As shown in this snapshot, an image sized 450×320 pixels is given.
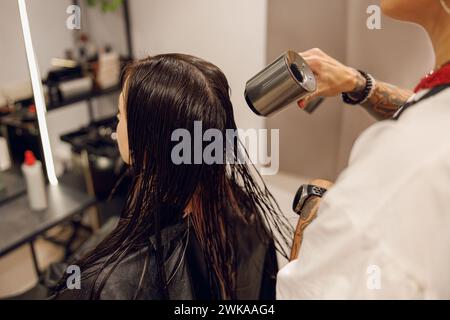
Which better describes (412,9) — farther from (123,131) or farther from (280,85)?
(123,131)

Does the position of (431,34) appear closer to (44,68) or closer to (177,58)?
(177,58)

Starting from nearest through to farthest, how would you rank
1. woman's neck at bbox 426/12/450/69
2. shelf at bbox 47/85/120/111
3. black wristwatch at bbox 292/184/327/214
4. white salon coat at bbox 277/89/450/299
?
white salon coat at bbox 277/89/450/299, woman's neck at bbox 426/12/450/69, black wristwatch at bbox 292/184/327/214, shelf at bbox 47/85/120/111

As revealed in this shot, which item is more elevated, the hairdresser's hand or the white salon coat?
the hairdresser's hand

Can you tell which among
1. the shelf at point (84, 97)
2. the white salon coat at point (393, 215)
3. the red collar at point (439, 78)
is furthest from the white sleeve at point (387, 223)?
the shelf at point (84, 97)

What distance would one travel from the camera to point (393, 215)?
0.57 meters

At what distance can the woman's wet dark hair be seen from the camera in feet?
2.81

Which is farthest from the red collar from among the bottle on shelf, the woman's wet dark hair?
the bottle on shelf

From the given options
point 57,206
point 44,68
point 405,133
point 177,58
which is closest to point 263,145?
point 177,58

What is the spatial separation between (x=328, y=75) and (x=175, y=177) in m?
0.44

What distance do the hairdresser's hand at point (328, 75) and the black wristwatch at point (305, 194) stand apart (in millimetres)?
203

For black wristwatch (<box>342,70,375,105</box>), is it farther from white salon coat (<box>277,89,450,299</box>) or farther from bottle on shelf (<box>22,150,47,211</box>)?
bottle on shelf (<box>22,150,47,211</box>)

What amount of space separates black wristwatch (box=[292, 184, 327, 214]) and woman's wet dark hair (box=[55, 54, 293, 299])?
166 millimetres

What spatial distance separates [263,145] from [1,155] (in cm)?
125

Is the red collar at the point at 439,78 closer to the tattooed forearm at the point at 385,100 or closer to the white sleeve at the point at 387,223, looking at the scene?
the white sleeve at the point at 387,223
